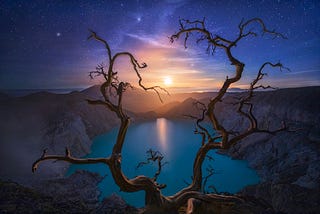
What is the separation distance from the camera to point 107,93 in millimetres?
6590

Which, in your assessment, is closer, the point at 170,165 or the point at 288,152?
the point at 288,152

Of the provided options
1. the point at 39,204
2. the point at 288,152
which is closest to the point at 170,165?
the point at 288,152

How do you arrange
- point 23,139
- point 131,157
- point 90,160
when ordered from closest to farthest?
point 90,160
point 23,139
point 131,157

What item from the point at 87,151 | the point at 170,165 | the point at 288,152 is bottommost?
the point at 170,165

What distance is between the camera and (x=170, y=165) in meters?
33.2

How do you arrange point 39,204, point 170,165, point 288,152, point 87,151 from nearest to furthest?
point 39,204 → point 288,152 → point 170,165 → point 87,151

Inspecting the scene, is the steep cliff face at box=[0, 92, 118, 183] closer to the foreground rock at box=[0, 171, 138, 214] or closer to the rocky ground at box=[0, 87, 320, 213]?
the rocky ground at box=[0, 87, 320, 213]

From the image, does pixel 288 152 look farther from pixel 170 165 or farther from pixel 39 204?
pixel 39 204

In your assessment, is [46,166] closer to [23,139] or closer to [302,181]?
[23,139]

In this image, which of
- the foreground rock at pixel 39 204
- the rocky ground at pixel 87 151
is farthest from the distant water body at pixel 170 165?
the foreground rock at pixel 39 204

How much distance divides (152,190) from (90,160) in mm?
2502

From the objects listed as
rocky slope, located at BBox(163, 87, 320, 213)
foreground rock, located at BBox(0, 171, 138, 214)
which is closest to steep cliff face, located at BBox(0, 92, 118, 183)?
foreground rock, located at BBox(0, 171, 138, 214)

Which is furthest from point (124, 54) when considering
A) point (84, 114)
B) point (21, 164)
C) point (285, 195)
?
point (84, 114)

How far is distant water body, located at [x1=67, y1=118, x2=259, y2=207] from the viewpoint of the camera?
82.4ft
